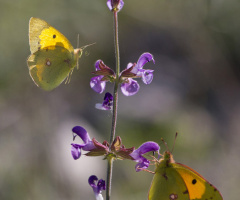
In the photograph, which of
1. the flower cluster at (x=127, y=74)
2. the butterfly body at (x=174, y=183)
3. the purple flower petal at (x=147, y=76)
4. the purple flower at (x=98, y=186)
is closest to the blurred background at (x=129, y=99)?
the purple flower at (x=98, y=186)

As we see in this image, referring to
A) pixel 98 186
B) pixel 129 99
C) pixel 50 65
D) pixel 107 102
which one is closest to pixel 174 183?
pixel 98 186

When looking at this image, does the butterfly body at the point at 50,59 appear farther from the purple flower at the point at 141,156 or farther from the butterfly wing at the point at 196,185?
the butterfly wing at the point at 196,185

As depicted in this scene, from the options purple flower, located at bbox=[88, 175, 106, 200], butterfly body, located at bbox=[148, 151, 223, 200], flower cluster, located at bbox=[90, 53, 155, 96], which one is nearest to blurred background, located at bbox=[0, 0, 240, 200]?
purple flower, located at bbox=[88, 175, 106, 200]

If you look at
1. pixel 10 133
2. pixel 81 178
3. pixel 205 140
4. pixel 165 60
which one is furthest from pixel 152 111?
pixel 10 133

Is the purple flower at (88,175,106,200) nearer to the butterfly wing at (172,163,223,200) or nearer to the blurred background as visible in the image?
the butterfly wing at (172,163,223,200)

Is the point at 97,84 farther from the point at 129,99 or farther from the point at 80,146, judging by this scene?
the point at 129,99

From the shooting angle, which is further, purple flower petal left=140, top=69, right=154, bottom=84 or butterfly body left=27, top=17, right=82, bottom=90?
butterfly body left=27, top=17, right=82, bottom=90
